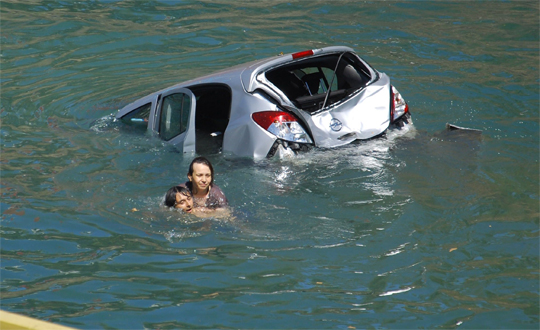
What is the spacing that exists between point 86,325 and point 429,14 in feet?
47.9

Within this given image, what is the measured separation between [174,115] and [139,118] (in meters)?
0.87

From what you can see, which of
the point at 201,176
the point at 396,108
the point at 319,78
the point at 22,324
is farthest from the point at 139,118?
the point at 22,324

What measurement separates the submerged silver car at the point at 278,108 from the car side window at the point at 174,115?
1 cm

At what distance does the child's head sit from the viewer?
21.8 feet

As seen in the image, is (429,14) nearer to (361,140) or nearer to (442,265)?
(361,140)

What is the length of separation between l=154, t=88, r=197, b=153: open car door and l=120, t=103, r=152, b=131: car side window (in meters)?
0.32

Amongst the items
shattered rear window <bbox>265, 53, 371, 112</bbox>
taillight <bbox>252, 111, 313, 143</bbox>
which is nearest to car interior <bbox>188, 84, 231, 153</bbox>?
shattered rear window <bbox>265, 53, 371, 112</bbox>

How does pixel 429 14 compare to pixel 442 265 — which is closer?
pixel 442 265

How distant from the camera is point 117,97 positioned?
467 inches

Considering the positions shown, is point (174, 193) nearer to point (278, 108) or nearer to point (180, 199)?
point (180, 199)

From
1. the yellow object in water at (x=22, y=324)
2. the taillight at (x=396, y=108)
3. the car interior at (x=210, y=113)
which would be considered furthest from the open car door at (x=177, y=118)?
the yellow object in water at (x=22, y=324)

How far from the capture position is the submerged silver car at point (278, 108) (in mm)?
7625

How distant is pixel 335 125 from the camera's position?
7.79 metres

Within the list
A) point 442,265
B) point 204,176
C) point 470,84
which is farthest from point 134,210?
point 470,84
